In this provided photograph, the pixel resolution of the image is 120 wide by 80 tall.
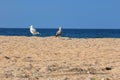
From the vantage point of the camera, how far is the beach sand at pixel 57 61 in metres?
11.2

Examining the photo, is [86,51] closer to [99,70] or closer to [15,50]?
[15,50]

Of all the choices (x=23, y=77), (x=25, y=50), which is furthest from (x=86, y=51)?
(x=23, y=77)

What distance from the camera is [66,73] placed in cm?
1155

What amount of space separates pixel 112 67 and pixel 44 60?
226cm

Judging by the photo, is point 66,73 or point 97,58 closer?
point 66,73

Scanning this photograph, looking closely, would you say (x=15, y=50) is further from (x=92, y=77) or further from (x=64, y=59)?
(x=92, y=77)

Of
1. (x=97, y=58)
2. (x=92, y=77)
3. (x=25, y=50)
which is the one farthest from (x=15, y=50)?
(x=92, y=77)

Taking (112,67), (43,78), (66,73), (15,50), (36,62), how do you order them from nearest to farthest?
(43,78), (66,73), (112,67), (36,62), (15,50)

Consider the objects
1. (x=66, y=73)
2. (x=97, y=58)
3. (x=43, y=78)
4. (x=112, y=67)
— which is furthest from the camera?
(x=97, y=58)

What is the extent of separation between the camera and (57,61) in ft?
44.6

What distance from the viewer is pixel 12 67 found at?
1224cm

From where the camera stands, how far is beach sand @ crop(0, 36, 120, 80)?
1116 centimetres

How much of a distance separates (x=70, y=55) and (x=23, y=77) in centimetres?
433

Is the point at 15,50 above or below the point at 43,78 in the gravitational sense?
above
